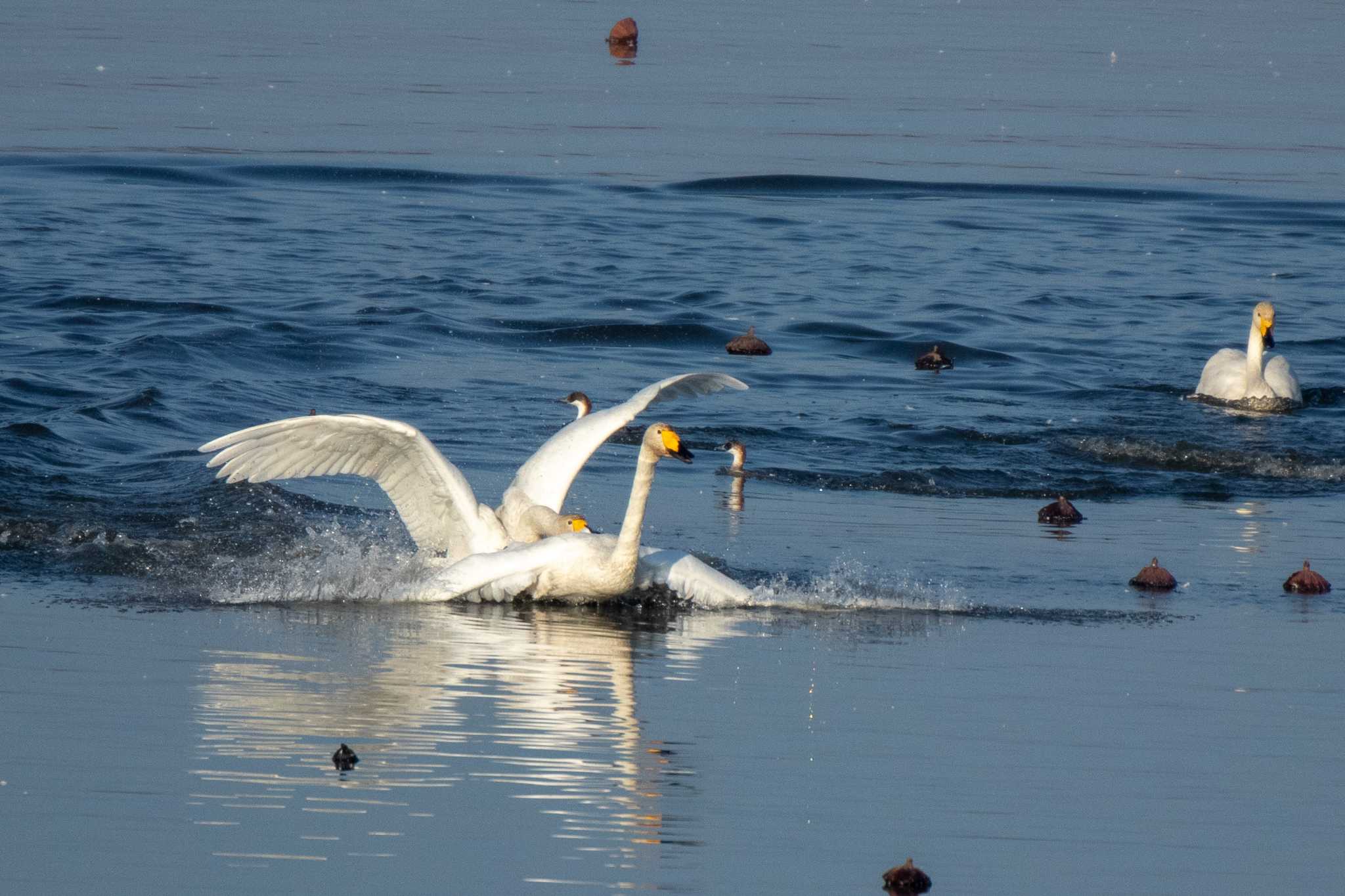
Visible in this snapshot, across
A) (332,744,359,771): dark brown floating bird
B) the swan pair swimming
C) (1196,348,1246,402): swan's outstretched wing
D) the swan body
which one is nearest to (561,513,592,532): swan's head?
the swan pair swimming

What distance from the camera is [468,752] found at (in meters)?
7.86

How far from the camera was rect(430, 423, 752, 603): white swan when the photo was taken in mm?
10906

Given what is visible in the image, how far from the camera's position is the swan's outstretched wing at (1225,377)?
18.1 m

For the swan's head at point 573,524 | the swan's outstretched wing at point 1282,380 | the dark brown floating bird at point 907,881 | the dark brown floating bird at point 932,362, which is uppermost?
the dark brown floating bird at point 932,362

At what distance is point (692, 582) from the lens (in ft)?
36.1

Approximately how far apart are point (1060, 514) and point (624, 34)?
1241 inches

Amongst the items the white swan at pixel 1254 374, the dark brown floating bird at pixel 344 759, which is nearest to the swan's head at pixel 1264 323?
the white swan at pixel 1254 374

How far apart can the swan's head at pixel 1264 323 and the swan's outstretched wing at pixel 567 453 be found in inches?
322

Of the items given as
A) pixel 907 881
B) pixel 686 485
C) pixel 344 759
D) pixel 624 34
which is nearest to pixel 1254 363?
pixel 686 485

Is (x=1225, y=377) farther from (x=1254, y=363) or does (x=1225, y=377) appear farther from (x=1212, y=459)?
(x=1212, y=459)

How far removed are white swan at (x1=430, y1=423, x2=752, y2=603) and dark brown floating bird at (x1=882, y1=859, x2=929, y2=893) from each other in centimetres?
448

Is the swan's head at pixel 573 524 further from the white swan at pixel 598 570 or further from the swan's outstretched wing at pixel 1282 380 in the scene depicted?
the swan's outstretched wing at pixel 1282 380

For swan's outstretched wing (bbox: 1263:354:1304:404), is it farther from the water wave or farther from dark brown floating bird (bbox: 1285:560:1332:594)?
dark brown floating bird (bbox: 1285:560:1332:594)

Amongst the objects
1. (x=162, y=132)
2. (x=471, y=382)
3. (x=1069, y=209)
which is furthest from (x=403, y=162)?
(x=471, y=382)
